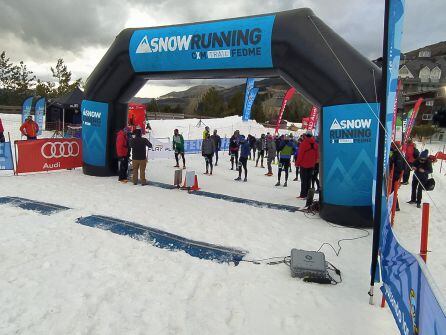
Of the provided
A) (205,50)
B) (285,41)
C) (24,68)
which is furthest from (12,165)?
(24,68)

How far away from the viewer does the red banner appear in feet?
33.8

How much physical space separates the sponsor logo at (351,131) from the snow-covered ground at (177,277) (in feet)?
5.70

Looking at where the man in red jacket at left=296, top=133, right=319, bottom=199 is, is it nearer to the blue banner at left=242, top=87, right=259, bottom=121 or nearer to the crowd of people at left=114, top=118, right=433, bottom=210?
the crowd of people at left=114, top=118, right=433, bottom=210

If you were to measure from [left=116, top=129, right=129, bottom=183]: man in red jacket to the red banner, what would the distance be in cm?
223

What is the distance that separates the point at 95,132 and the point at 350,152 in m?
7.62

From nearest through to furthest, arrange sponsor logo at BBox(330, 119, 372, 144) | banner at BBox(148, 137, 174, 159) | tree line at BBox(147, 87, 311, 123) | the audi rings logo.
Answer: sponsor logo at BBox(330, 119, 372, 144)
the audi rings logo
banner at BBox(148, 137, 174, 159)
tree line at BBox(147, 87, 311, 123)

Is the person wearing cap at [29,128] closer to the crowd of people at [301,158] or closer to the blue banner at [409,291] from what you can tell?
the crowd of people at [301,158]

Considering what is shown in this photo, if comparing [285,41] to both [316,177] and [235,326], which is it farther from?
[235,326]

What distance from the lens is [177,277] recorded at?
423 centimetres

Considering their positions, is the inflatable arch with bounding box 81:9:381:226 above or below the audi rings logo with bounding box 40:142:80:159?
above

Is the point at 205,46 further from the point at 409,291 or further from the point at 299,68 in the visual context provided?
the point at 409,291

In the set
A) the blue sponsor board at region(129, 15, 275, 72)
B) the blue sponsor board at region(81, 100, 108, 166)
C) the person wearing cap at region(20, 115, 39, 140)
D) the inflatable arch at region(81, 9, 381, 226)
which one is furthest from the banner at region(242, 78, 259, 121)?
the blue sponsor board at region(129, 15, 275, 72)

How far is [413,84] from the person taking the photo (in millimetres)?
77312

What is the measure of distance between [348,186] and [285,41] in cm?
335
